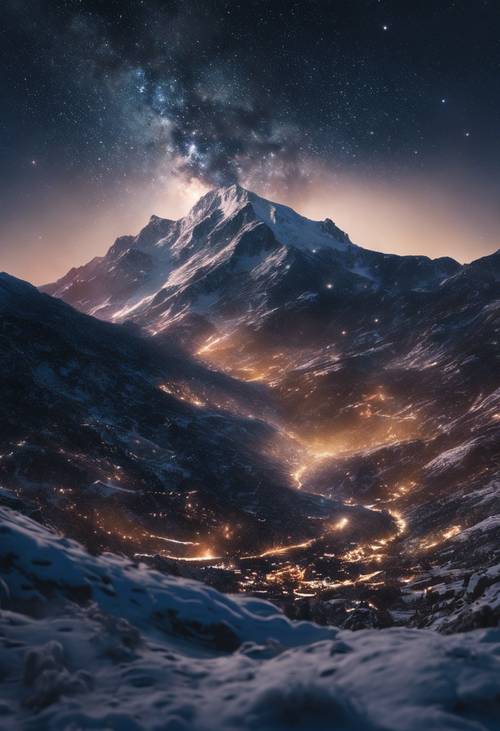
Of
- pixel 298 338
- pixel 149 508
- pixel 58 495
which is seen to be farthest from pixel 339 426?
pixel 298 338

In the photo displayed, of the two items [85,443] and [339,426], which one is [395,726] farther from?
[339,426]

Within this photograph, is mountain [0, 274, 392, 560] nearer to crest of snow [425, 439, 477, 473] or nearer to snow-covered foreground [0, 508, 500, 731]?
snow-covered foreground [0, 508, 500, 731]

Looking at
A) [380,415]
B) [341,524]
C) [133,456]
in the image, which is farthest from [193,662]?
[380,415]

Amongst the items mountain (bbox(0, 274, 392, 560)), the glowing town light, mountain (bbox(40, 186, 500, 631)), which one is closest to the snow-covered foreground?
mountain (bbox(40, 186, 500, 631))

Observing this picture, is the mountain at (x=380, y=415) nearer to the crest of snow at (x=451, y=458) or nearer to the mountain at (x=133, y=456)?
the crest of snow at (x=451, y=458)

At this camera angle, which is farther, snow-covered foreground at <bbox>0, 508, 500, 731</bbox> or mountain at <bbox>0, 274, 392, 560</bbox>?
mountain at <bbox>0, 274, 392, 560</bbox>

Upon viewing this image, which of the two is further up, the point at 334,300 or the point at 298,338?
the point at 334,300
